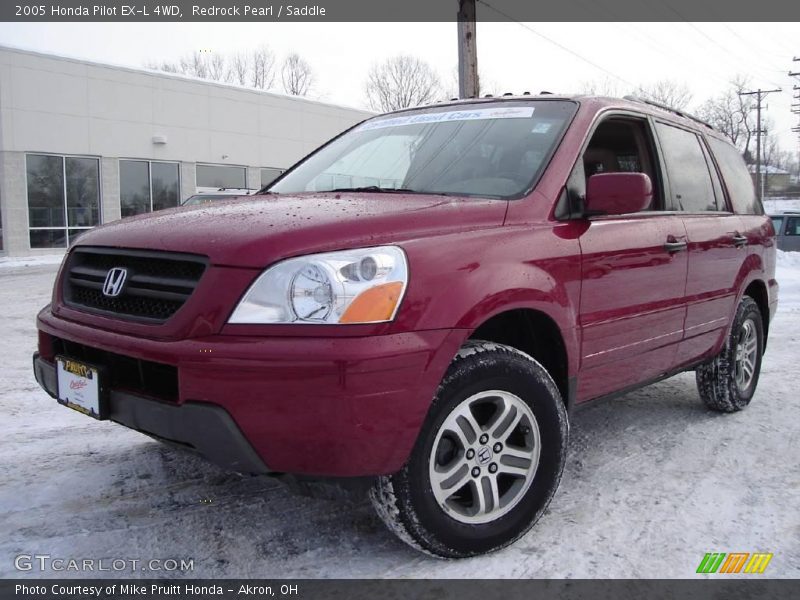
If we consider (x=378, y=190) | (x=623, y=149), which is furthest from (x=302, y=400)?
(x=623, y=149)

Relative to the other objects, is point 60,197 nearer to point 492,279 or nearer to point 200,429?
point 200,429

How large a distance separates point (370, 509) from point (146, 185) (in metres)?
22.0

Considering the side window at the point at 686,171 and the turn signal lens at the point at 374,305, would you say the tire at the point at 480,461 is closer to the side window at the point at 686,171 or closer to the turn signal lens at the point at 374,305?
the turn signal lens at the point at 374,305

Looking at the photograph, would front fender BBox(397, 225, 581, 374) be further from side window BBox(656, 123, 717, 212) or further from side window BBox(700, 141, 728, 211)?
side window BBox(700, 141, 728, 211)

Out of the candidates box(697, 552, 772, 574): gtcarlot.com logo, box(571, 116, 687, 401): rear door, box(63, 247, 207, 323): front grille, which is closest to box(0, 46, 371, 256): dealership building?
box(63, 247, 207, 323): front grille

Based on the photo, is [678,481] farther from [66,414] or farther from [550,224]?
[66,414]

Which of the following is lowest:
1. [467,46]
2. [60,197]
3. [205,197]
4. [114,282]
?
[114,282]

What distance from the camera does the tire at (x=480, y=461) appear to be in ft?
7.94

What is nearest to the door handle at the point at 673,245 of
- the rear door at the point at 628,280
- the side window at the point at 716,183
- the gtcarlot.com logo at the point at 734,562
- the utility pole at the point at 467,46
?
the rear door at the point at 628,280

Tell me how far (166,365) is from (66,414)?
2576 millimetres

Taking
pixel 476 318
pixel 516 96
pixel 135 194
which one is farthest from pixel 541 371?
pixel 135 194

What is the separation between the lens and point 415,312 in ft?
7.56

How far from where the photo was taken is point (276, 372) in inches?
85.2

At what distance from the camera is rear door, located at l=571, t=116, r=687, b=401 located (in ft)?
10.2
